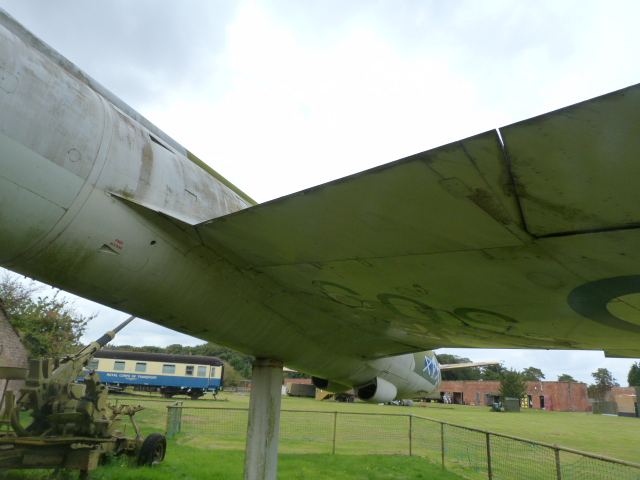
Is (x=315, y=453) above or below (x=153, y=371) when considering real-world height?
below

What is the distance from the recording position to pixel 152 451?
28.2 ft

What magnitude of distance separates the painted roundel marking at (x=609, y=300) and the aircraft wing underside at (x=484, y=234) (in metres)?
0.01

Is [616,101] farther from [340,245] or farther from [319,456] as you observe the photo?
[319,456]

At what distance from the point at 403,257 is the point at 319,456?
9369mm

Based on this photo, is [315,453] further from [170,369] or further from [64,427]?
[170,369]

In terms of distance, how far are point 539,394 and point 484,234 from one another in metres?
53.6

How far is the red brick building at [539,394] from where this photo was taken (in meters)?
44.5

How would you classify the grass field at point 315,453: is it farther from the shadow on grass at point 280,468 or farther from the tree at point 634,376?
the tree at point 634,376

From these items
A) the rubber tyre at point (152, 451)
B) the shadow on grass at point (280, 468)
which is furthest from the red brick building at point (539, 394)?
the rubber tyre at point (152, 451)

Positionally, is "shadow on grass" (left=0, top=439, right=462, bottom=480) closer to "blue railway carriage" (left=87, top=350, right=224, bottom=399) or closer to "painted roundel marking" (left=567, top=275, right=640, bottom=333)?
"painted roundel marking" (left=567, top=275, right=640, bottom=333)

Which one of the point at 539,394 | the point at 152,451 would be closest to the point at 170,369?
the point at 152,451

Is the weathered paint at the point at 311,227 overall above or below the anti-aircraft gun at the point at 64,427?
above

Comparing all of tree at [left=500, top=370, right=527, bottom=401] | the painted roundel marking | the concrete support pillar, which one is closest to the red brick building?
tree at [left=500, top=370, right=527, bottom=401]

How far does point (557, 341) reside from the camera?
469 cm
